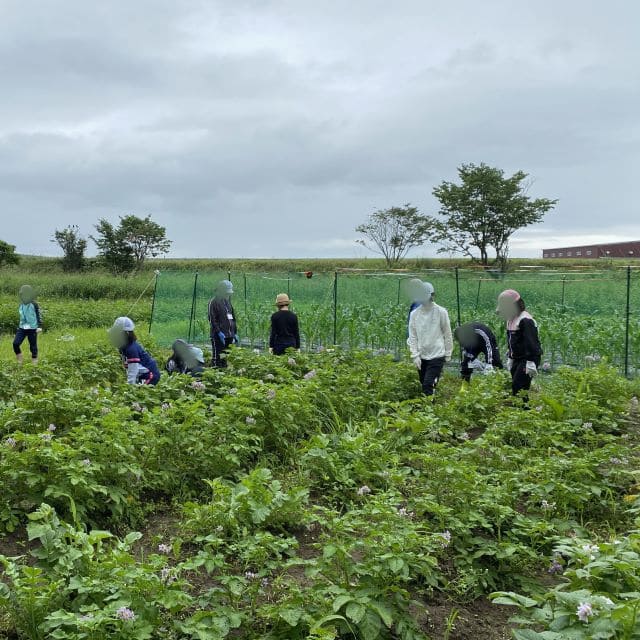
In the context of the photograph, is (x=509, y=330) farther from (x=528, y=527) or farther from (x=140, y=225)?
(x=140, y=225)

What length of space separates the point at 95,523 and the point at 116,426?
2.12 feet

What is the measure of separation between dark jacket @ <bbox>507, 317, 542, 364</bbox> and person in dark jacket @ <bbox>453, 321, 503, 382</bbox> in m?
1.09

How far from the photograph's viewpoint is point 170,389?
6.25 meters

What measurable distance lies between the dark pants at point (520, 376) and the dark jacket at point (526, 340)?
0.08 meters

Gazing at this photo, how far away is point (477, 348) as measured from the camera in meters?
8.45

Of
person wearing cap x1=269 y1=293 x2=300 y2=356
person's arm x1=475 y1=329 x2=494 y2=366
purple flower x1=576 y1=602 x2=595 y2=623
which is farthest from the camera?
person wearing cap x1=269 y1=293 x2=300 y2=356

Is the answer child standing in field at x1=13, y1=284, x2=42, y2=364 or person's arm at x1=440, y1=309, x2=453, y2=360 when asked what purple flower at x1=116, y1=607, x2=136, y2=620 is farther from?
child standing in field at x1=13, y1=284, x2=42, y2=364

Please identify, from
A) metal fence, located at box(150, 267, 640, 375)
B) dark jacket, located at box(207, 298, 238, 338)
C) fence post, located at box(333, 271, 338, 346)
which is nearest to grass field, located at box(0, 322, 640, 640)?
dark jacket, located at box(207, 298, 238, 338)

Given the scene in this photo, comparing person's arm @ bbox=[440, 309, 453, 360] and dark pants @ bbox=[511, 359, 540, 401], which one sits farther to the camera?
person's arm @ bbox=[440, 309, 453, 360]

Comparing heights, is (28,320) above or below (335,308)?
below

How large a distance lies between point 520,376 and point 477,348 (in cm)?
141

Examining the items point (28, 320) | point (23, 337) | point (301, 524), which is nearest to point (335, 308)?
point (28, 320)

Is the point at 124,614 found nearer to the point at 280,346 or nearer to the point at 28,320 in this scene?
the point at 280,346

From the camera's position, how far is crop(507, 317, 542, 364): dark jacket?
6.83 metres
